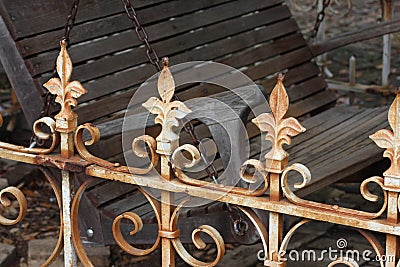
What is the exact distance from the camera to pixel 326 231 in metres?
4.47

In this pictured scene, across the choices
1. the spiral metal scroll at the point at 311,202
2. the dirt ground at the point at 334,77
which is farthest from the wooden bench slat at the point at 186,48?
the spiral metal scroll at the point at 311,202

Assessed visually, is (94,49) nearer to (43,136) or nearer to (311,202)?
(43,136)

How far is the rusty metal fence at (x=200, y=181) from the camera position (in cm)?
213

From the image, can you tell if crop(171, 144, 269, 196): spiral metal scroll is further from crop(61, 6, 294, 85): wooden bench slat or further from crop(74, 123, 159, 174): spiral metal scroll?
crop(61, 6, 294, 85): wooden bench slat

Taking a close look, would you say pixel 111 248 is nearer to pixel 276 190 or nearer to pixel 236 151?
pixel 236 151

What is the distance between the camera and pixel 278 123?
7.23ft

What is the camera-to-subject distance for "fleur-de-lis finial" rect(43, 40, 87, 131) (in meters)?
2.54

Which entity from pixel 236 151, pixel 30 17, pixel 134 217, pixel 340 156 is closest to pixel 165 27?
pixel 30 17

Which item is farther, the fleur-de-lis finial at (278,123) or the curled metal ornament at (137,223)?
the curled metal ornament at (137,223)

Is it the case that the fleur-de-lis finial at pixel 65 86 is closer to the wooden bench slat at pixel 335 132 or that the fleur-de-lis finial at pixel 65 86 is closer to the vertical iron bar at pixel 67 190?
the vertical iron bar at pixel 67 190

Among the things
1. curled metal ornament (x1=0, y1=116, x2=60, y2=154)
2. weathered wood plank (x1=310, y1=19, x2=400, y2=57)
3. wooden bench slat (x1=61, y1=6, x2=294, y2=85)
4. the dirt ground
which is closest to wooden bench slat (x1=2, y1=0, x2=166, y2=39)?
wooden bench slat (x1=61, y1=6, x2=294, y2=85)

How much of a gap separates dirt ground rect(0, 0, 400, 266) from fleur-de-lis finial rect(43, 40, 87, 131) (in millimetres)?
1818

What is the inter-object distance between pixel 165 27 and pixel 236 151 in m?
1.51

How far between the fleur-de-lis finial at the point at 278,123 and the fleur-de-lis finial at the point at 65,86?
0.62m
